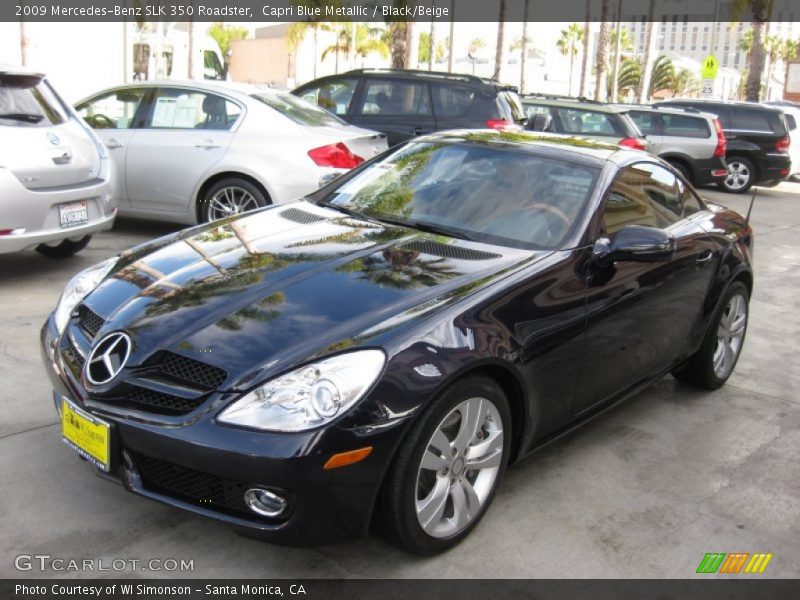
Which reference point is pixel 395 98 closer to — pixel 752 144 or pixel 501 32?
pixel 752 144

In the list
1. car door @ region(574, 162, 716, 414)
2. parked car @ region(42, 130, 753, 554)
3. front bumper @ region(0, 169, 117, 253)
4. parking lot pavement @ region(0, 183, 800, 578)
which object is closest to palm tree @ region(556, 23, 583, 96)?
front bumper @ region(0, 169, 117, 253)

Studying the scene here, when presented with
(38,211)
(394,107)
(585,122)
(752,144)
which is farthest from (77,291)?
(752,144)

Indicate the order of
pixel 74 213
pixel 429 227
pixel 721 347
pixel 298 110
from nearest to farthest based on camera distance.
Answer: pixel 429 227 → pixel 721 347 → pixel 74 213 → pixel 298 110

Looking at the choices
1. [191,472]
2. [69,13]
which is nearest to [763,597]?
[191,472]

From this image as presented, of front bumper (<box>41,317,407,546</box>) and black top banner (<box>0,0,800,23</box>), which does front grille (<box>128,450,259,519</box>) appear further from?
black top banner (<box>0,0,800,23</box>)

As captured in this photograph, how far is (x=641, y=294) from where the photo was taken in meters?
4.27

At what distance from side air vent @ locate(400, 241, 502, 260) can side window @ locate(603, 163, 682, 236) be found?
68cm

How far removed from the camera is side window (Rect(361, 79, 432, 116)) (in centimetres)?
1120

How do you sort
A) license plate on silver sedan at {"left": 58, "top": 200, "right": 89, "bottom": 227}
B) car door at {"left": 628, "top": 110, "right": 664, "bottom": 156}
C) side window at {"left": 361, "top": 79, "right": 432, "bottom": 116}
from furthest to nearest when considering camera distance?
1. car door at {"left": 628, "top": 110, "right": 664, "bottom": 156}
2. side window at {"left": 361, "top": 79, "right": 432, "bottom": 116}
3. license plate on silver sedan at {"left": 58, "top": 200, "right": 89, "bottom": 227}

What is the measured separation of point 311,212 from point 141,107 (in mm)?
4735

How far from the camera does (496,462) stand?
3.49 m

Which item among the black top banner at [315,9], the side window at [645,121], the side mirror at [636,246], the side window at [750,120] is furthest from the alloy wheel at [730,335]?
the black top banner at [315,9]

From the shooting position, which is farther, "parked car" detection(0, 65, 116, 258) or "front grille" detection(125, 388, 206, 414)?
"parked car" detection(0, 65, 116, 258)

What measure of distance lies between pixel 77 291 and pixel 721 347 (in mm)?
3579
